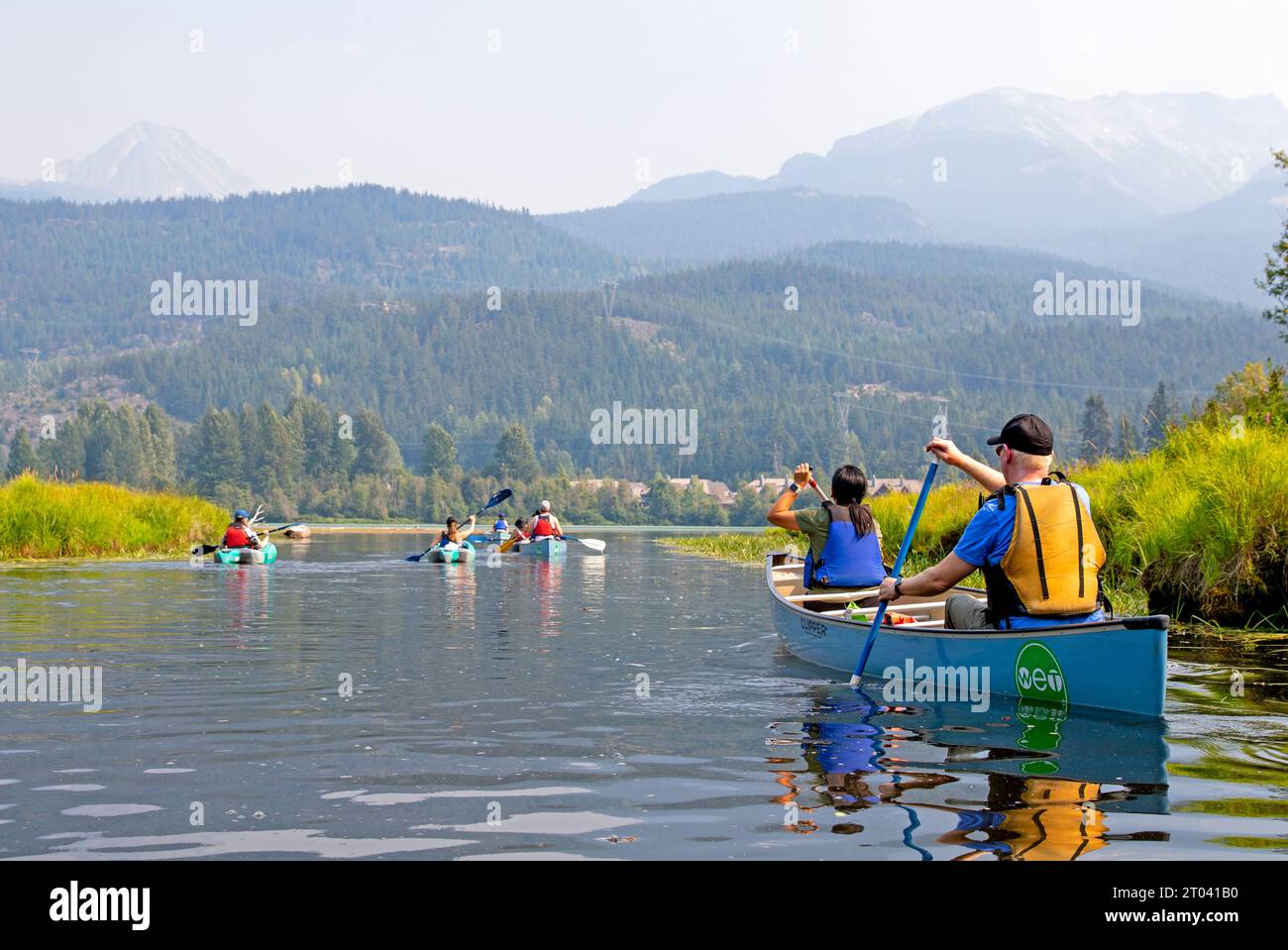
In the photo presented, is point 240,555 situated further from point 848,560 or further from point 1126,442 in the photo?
point 848,560

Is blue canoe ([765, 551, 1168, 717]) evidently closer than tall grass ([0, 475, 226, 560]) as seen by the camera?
Yes

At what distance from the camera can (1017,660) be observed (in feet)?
39.9

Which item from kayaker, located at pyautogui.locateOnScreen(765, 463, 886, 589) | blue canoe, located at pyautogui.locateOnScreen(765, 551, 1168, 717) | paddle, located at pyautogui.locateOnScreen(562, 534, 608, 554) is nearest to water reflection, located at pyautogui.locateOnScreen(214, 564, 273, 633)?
kayaker, located at pyautogui.locateOnScreen(765, 463, 886, 589)

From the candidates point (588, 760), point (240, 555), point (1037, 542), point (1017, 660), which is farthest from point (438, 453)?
point (588, 760)

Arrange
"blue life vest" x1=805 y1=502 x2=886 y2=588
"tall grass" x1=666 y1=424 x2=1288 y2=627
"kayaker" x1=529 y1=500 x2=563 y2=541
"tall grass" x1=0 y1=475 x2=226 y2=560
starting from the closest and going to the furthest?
"blue life vest" x1=805 y1=502 x2=886 y2=588
"tall grass" x1=666 y1=424 x2=1288 y2=627
"tall grass" x1=0 y1=475 x2=226 y2=560
"kayaker" x1=529 y1=500 x2=563 y2=541

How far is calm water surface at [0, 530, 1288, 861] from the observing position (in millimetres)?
7754

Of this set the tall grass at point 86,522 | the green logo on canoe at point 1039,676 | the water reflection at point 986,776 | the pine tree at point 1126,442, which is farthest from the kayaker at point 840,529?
the tall grass at point 86,522

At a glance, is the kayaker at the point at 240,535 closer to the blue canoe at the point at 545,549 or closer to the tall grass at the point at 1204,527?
the blue canoe at the point at 545,549

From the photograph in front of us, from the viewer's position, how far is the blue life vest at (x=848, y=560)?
55.8 feet

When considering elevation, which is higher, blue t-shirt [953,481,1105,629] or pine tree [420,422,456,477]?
pine tree [420,422,456,477]

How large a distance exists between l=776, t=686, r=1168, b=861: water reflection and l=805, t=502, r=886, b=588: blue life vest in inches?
169

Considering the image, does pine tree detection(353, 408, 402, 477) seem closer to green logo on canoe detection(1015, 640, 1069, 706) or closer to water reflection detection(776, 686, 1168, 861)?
green logo on canoe detection(1015, 640, 1069, 706)
